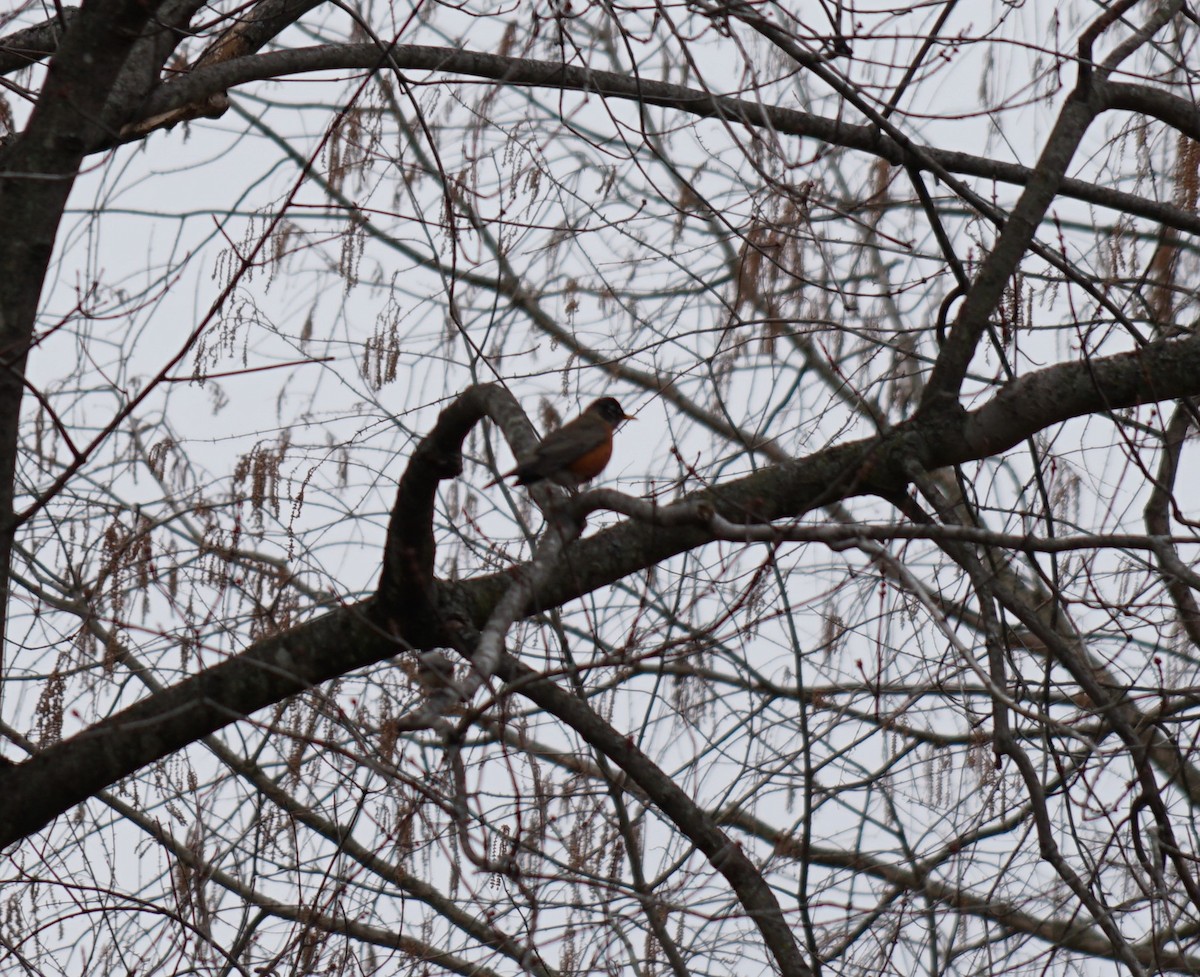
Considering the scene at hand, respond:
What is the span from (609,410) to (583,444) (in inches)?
27.0

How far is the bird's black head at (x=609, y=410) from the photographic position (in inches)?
199

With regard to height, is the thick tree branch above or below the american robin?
below

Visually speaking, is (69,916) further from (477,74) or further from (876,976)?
(477,74)

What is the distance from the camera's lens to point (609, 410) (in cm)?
534

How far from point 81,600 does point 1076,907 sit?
301 cm

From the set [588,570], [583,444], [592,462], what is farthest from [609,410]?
[588,570]

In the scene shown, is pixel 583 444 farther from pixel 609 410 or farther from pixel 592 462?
pixel 609 410

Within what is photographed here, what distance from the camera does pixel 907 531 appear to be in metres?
2.24

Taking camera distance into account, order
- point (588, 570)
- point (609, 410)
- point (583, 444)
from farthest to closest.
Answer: point (609, 410) < point (583, 444) < point (588, 570)

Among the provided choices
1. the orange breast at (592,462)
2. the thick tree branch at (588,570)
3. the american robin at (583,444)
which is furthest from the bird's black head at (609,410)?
the thick tree branch at (588,570)

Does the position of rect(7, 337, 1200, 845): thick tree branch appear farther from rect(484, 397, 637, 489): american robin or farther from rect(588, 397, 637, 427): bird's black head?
rect(588, 397, 637, 427): bird's black head

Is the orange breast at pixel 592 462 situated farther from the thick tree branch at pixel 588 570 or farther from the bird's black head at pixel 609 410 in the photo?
the thick tree branch at pixel 588 570

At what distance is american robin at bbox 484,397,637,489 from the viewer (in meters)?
4.23

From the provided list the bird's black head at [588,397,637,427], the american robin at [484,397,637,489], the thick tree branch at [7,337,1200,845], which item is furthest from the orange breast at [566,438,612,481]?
the thick tree branch at [7,337,1200,845]
